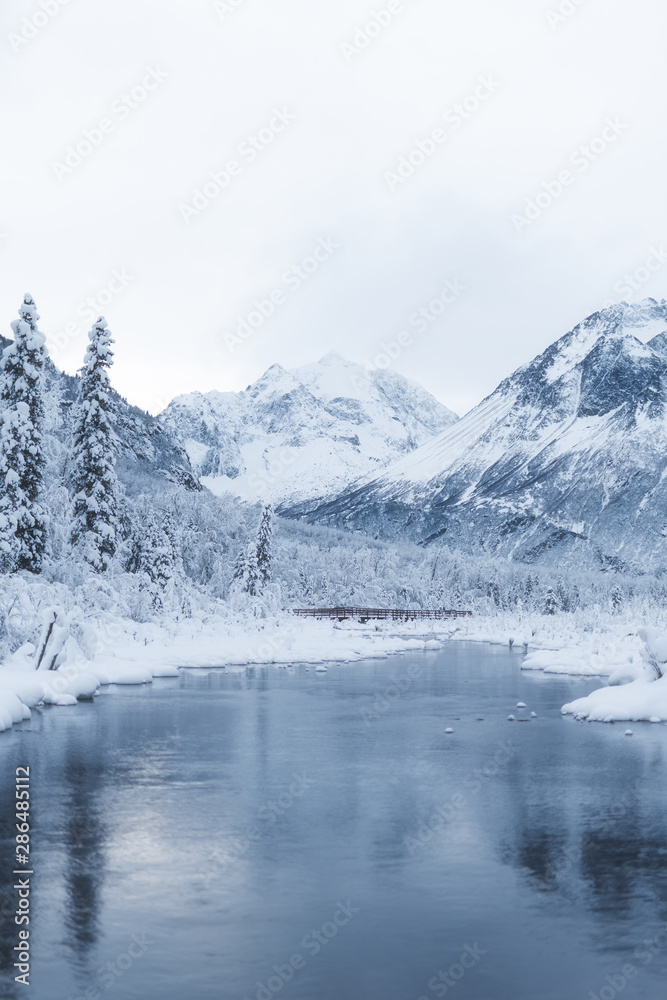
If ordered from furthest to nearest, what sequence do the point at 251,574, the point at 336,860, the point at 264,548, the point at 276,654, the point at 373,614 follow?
the point at 373,614 → the point at 264,548 → the point at 251,574 → the point at 276,654 → the point at 336,860

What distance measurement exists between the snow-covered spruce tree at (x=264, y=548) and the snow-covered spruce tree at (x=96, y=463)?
31.3 m

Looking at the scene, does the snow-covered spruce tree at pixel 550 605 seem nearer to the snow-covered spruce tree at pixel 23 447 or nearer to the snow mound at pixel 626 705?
the snow-covered spruce tree at pixel 23 447

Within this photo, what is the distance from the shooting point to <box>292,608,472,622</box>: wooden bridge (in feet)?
254

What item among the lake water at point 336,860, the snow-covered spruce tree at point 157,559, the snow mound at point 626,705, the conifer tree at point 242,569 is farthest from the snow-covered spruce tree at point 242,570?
the lake water at point 336,860

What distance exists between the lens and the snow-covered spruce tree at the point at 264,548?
72500mm

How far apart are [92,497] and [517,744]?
25.8 m

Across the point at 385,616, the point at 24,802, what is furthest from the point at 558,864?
the point at 385,616

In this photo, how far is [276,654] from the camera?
39.5m

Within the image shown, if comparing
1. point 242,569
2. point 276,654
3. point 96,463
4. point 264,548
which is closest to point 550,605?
point 264,548

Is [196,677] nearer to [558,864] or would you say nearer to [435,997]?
[558,864]

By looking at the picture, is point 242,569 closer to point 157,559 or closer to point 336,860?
point 157,559

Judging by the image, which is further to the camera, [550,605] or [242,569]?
[550,605]

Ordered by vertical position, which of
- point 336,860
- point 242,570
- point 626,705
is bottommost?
point 336,860

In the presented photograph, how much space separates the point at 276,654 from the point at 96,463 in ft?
37.2
